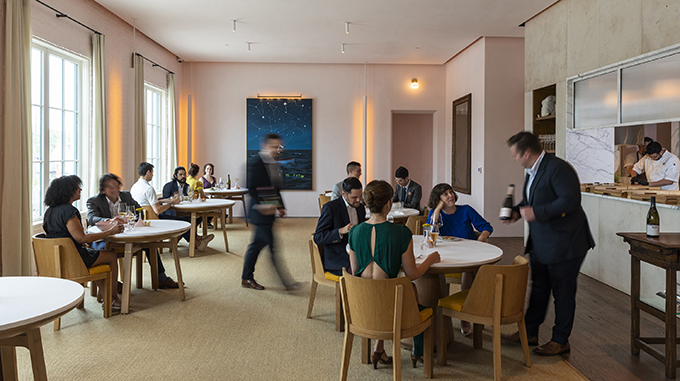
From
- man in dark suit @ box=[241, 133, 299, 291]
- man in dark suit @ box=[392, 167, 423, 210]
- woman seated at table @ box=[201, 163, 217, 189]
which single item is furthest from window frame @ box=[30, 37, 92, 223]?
man in dark suit @ box=[392, 167, 423, 210]

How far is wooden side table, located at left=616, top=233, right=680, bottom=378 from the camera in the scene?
3.15 meters

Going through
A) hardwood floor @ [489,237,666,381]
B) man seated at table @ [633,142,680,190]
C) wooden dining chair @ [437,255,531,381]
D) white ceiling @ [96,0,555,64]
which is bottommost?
hardwood floor @ [489,237,666,381]

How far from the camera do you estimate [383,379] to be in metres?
3.16

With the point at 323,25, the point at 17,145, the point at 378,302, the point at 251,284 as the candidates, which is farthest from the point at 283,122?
the point at 378,302

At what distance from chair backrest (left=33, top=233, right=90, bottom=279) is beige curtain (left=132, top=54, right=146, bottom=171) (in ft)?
15.2

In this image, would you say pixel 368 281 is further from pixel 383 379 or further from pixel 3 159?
pixel 3 159

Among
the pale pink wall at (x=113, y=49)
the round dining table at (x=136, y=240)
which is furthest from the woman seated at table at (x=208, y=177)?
the round dining table at (x=136, y=240)

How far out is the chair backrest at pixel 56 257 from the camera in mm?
3957

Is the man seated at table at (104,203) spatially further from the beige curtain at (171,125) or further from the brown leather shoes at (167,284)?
the beige curtain at (171,125)

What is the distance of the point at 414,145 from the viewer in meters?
13.4

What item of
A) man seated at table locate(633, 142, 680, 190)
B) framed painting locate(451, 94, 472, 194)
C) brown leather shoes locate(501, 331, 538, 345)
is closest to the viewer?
brown leather shoes locate(501, 331, 538, 345)

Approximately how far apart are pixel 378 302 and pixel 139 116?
23.6ft

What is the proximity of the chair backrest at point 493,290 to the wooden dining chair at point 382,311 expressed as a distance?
1.41 ft

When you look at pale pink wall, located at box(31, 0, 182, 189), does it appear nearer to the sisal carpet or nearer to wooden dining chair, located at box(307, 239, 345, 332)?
the sisal carpet
